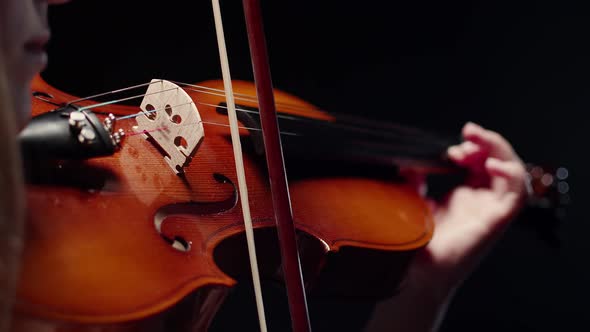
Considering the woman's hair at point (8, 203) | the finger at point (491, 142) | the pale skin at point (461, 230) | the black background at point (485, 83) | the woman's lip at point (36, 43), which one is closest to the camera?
the woman's hair at point (8, 203)

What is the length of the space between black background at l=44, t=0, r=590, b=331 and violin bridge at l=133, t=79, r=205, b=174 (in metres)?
0.77

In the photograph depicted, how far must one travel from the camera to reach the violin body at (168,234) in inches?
12.9

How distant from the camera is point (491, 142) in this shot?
0.93m

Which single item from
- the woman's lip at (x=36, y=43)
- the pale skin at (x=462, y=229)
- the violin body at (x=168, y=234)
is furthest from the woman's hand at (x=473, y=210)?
the woman's lip at (x=36, y=43)

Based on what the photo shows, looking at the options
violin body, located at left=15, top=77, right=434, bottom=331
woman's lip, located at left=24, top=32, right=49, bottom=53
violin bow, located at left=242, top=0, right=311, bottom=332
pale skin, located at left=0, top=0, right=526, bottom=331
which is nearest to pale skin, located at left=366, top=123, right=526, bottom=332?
pale skin, located at left=0, top=0, right=526, bottom=331

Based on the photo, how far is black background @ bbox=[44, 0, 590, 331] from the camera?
1252mm

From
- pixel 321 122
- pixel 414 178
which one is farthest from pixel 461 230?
pixel 321 122

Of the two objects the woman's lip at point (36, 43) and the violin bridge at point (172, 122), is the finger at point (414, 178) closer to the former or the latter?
the violin bridge at point (172, 122)

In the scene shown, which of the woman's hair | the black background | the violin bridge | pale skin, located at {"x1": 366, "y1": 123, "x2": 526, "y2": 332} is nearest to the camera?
the woman's hair

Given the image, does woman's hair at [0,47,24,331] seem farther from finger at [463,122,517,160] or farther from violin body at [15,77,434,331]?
finger at [463,122,517,160]

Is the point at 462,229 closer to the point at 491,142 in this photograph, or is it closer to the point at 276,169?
the point at 491,142

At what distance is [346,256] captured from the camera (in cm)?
57

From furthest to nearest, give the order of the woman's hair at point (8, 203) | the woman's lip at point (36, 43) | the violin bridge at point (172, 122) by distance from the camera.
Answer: the violin bridge at point (172, 122), the woman's lip at point (36, 43), the woman's hair at point (8, 203)

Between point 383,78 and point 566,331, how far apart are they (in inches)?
29.7
